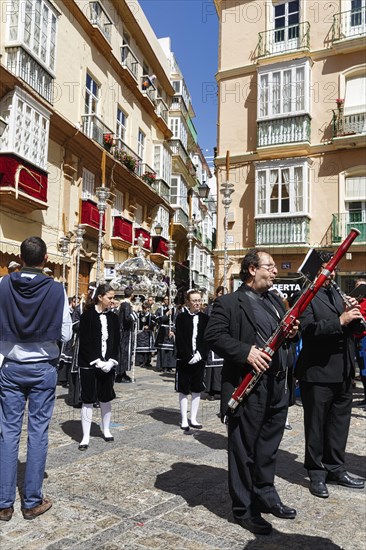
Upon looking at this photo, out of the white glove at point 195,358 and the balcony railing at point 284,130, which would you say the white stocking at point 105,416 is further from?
the balcony railing at point 284,130

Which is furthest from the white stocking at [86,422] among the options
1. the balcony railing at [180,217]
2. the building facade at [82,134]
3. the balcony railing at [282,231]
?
the balcony railing at [180,217]

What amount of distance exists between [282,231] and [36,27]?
37.6 feet

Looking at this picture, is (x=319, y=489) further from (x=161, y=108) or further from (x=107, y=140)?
(x=161, y=108)

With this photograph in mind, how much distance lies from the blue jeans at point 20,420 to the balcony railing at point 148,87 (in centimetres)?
2559

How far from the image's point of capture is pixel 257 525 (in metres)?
3.84

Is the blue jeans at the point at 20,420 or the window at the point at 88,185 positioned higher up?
the window at the point at 88,185

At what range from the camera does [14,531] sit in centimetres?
383

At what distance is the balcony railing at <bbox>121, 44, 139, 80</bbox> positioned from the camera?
81.9 feet

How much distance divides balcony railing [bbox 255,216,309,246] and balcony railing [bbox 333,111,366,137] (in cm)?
362

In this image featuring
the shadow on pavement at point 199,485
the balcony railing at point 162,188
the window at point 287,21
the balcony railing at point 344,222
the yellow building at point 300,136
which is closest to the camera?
the shadow on pavement at point 199,485

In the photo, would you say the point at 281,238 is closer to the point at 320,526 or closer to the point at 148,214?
the point at 148,214

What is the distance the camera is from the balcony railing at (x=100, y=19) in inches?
840

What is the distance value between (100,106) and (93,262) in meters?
7.07

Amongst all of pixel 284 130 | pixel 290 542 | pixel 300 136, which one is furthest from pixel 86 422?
pixel 284 130
